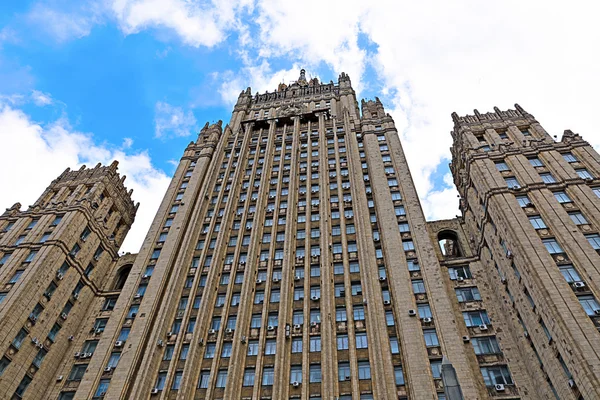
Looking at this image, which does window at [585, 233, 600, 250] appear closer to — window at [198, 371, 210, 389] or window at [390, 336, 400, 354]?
window at [390, 336, 400, 354]

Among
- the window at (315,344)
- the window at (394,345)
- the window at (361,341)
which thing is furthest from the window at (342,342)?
the window at (394,345)

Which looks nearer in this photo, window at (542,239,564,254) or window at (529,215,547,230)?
window at (542,239,564,254)

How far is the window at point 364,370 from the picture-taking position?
29319 mm

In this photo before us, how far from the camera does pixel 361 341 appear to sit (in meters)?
31.5

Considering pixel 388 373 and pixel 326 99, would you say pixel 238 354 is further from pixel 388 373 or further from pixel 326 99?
pixel 326 99

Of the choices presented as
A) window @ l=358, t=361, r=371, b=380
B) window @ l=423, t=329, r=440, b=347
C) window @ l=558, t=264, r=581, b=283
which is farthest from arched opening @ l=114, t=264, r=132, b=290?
window @ l=558, t=264, r=581, b=283

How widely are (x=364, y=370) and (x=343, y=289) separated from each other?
23.2ft

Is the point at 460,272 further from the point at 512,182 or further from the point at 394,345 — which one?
the point at 394,345

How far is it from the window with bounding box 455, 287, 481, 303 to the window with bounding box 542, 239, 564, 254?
22.0 ft

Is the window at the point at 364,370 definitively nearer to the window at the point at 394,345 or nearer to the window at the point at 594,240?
the window at the point at 394,345

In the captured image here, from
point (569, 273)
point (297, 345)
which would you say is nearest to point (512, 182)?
point (569, 273)

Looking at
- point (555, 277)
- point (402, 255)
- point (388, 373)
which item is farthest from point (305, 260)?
point (555, 277)

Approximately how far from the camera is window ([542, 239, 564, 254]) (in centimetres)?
3050

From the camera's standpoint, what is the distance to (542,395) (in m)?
27.5
